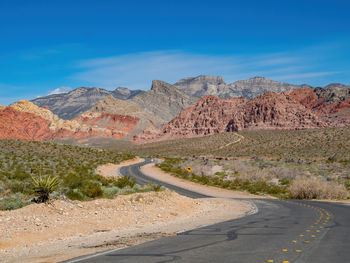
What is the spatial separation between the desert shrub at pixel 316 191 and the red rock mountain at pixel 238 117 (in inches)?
4092

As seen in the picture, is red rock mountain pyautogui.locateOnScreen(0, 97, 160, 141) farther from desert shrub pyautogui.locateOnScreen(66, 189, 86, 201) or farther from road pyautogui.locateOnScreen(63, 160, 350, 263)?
road pyautogui.locateOnScreen(63, 160, 350, 263)

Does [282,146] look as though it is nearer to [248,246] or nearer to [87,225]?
[87,225]

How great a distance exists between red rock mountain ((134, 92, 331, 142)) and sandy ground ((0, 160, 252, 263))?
117985mm

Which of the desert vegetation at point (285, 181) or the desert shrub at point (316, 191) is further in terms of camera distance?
the desert vegetation at point (285, 181)

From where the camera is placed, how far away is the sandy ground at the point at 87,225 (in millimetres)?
8602

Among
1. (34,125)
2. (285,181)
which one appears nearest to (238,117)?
(285,181)

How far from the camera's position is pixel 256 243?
800 cm

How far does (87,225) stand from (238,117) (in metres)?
135

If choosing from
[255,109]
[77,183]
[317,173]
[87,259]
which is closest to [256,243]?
[87,259]

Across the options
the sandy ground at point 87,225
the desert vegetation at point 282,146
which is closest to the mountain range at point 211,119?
the desert vegetation at point 282,146

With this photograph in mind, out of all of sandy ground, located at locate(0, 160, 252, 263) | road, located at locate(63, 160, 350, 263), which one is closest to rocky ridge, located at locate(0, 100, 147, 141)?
sandy ground, located at locate(0, 160, 252, 263)

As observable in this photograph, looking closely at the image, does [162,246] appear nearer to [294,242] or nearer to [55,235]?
[294,242]

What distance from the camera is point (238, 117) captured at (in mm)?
142000

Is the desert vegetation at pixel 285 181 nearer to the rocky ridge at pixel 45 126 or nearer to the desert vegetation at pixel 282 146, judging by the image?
the desert vegetation at pixel 282 146
